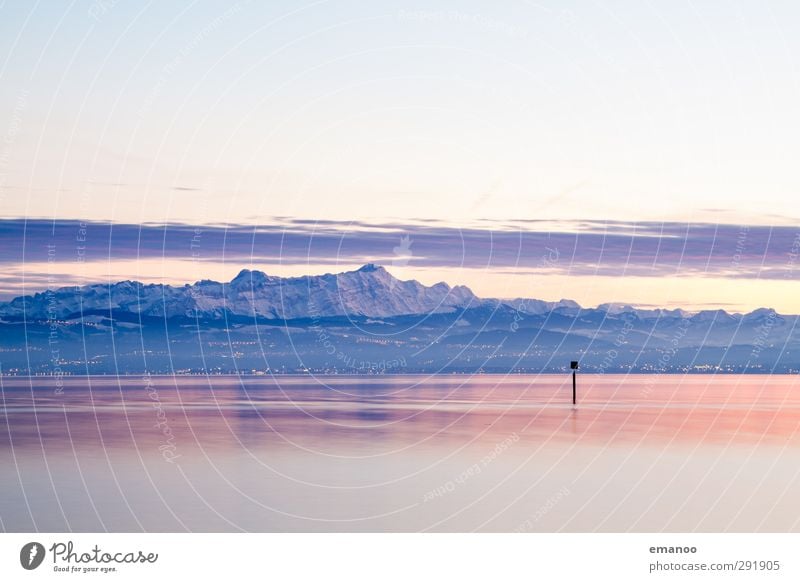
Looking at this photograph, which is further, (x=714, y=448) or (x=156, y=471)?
(x=714, y=448)

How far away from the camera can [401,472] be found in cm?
4297

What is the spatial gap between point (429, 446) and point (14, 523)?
22463mm

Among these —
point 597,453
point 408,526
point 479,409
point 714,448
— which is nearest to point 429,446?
point 597,453

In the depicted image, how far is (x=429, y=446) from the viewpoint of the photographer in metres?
52.0

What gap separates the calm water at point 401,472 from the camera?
33281mm

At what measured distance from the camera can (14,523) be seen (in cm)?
3216

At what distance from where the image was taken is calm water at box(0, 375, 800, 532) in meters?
33.3
